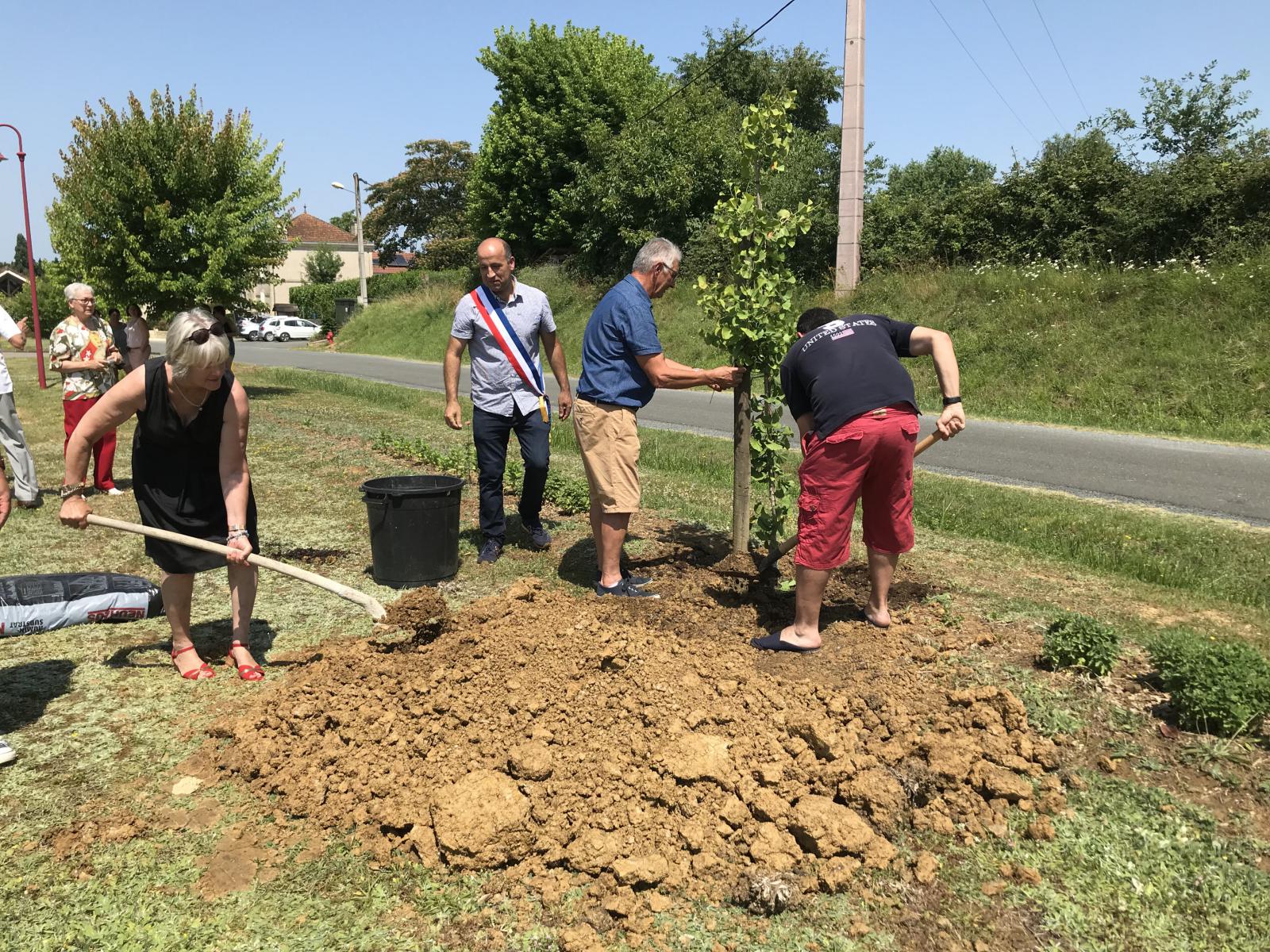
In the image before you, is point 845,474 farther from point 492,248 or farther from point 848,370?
point 492,248

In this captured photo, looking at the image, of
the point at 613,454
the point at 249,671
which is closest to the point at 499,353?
the point at 613,454

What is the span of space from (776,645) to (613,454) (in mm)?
Answer: 1420

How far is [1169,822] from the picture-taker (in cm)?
293

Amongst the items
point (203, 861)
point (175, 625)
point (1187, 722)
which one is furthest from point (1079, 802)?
point (175, 625)

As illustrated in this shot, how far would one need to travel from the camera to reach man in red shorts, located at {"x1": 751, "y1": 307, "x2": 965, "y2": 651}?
390 cm

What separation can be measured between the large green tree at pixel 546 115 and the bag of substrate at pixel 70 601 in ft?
88.9

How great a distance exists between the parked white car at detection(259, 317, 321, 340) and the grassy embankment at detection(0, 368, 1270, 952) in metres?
44.5

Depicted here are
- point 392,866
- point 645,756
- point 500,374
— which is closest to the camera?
point 392,866

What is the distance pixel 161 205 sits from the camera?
1638 cm

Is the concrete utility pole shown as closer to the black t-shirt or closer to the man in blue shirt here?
the man in blue shirt

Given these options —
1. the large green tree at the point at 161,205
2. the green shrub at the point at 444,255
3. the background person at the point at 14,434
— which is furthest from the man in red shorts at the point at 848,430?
the green shrub at the point at 444,255

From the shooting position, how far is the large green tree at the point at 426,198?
2493 inches

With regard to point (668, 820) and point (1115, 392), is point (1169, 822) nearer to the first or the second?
point (668, 820)

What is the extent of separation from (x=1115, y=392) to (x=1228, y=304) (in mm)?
2485
